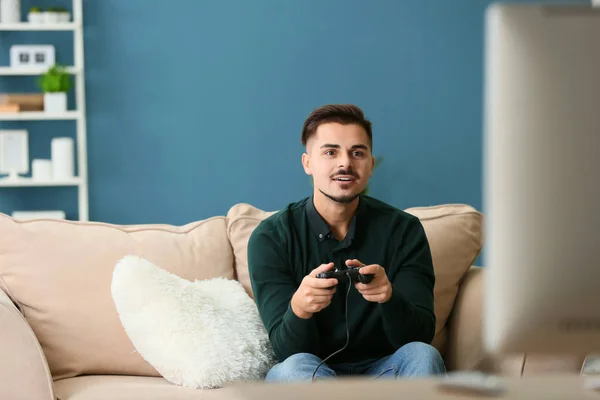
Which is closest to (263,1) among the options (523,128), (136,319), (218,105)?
(218,105)

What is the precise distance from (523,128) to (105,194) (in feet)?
12.2

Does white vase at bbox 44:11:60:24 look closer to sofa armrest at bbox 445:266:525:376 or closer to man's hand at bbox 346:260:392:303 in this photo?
sofa armrest at bbox 445:266:525:376

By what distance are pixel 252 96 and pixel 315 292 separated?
257 cm

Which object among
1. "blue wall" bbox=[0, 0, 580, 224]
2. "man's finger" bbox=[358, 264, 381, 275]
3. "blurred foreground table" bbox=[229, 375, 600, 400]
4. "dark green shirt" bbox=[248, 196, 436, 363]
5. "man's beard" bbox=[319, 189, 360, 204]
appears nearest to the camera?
"blurred foreground table" bbox=[229, 375, 600, 400]

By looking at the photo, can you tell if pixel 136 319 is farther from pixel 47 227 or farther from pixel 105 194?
pixel 105 194

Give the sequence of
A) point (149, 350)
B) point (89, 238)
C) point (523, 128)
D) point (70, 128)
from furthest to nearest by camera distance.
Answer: point (70, 128) → point (89, 238) → point (149, 350) → point (523, 128)

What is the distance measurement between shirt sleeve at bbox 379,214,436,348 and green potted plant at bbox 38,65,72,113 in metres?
2.29

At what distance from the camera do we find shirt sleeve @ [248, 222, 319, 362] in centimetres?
208

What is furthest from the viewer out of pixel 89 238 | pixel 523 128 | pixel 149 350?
pixel 89 238

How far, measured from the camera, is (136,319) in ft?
7.23

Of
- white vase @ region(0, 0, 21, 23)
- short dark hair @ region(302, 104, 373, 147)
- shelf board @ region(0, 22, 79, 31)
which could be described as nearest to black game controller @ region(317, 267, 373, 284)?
short dark hair @ region(302, 104, 373, 147)

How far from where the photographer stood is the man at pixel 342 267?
208cm

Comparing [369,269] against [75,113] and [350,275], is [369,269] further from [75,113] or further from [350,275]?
[75,113]

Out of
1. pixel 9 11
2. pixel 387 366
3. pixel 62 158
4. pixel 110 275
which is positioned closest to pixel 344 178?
pixel 387 366
